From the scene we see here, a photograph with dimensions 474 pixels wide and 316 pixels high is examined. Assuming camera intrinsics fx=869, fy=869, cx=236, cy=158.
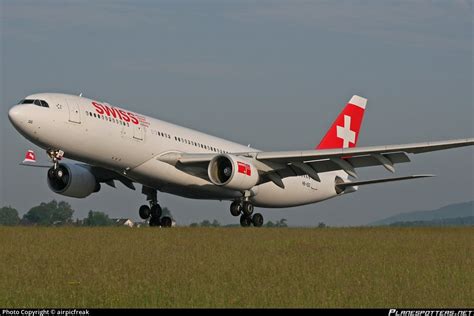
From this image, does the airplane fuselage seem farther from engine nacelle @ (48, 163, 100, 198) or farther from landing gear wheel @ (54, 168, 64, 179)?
engine nacelle @ (48, 163, 100, 198)

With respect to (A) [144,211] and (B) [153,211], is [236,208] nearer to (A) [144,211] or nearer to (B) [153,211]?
(B) [153,211]

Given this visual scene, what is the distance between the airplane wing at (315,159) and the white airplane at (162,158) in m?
0.04

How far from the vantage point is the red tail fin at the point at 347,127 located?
45.8 metres

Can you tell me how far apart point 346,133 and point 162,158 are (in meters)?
14.9

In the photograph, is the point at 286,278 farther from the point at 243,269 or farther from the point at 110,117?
the point at 110,117

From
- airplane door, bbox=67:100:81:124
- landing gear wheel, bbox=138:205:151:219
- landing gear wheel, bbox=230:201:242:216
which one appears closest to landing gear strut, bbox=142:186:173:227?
landing gear wheel, bbox=138:205:151:219

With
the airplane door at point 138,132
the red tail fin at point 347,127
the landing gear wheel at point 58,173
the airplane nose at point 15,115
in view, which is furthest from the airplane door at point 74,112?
the red tail fin at point 347,127

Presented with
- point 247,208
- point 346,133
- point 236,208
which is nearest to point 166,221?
point 236,208

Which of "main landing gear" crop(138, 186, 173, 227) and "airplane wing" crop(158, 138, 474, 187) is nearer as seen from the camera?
"airplane wing" crop(158, 138, 474, 187)

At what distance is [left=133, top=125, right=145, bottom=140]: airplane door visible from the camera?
33919 millimetres

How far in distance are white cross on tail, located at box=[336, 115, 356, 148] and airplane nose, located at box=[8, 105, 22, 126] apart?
20.1m

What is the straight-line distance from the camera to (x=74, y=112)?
31.9m

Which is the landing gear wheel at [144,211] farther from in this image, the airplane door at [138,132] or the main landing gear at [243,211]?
the airplane door at [138,132]

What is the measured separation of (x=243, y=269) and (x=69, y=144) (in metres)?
17.4
